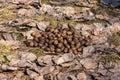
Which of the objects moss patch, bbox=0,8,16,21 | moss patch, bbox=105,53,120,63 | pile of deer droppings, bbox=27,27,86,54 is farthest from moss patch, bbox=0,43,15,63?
moss patch, bbox=105,53,120,63

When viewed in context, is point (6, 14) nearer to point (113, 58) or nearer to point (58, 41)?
point (58, 41)

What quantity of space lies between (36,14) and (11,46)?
152cm

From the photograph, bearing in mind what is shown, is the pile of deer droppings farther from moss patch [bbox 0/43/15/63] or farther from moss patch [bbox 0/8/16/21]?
moss patch [bbox 0/8/16/21]

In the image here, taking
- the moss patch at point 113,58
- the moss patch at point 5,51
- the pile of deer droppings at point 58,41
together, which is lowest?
the moss patch at point 113,58

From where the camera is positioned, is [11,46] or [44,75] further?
[11,46]

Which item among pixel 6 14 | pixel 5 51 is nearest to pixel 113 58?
pixel 5 51

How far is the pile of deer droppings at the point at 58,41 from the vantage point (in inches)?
309

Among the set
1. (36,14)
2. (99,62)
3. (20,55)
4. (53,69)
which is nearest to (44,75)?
(53,69)

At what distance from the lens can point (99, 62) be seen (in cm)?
759

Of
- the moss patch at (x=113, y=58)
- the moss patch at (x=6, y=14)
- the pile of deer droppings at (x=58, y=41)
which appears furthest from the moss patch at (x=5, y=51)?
the moss patch at (x=113, y=58)

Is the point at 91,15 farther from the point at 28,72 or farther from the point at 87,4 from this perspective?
the point at 28,72

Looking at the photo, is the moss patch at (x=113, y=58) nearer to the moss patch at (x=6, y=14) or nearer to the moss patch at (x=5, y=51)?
the moss patch at (x=5, y=51)

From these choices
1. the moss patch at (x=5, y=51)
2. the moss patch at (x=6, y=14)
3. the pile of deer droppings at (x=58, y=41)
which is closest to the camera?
the moss patch at (x=5, y=51)

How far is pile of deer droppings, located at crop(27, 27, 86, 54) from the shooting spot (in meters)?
7.84
